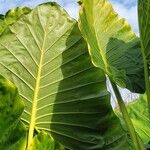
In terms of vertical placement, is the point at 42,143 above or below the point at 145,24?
below

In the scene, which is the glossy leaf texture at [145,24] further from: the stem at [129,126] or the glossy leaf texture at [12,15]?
the glossy leaf texture at [12,15]

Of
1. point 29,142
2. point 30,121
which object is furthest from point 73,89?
point 29,142

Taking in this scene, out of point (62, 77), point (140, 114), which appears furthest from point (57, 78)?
point (140, 114)

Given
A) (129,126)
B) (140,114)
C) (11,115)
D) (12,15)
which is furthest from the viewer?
(140,114)

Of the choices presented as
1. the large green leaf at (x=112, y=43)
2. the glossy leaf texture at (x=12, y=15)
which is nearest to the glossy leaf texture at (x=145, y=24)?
the large green leaf at (x=112, y=43)

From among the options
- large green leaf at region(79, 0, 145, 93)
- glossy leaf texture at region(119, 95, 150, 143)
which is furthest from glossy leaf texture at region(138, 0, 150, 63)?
glossy leaf texture at region(119, 95, 150, 143)

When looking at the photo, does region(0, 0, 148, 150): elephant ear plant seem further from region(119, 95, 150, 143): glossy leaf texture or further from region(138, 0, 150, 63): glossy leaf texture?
region(119, 95, 150, 143): glossy leaf texture

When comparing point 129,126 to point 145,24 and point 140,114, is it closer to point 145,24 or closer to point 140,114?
point 145,24
